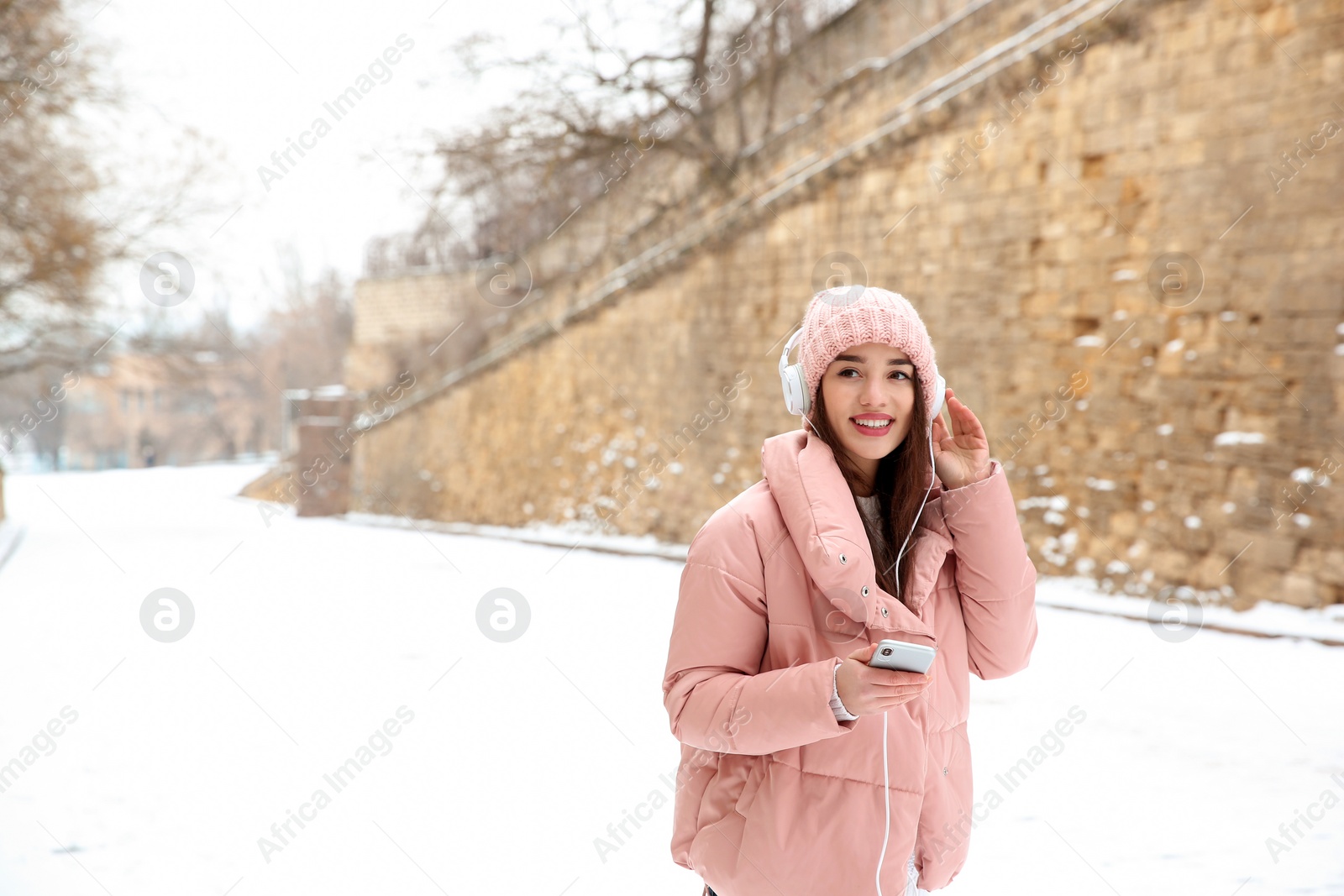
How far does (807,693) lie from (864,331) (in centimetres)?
67

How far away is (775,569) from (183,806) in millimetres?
3543

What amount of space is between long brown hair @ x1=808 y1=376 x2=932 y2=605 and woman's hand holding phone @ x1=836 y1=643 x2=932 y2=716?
0.31 meters

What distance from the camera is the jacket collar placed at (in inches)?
59.7

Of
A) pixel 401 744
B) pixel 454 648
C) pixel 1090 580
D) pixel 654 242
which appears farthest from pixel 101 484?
pixel 1090 580

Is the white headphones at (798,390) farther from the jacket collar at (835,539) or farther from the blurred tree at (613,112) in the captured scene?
the blurred tree at (613,112)

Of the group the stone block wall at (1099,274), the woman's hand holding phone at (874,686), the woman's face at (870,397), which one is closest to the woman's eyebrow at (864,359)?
the woman's face at (870,397)

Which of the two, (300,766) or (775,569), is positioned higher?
(775,569)

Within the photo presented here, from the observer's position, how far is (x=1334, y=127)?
22.0 ft

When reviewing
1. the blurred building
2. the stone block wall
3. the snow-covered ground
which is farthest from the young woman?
the blurred building

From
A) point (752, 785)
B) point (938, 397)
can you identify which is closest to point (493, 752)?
point (752, 785)

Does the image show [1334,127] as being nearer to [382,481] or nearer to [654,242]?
[654,242]

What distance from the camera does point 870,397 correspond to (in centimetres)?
168

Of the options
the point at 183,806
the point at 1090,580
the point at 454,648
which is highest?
the point at 183,806

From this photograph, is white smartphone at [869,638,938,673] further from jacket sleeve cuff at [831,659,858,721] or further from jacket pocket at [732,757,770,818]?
jacket pocket at [732,757,770,818]
